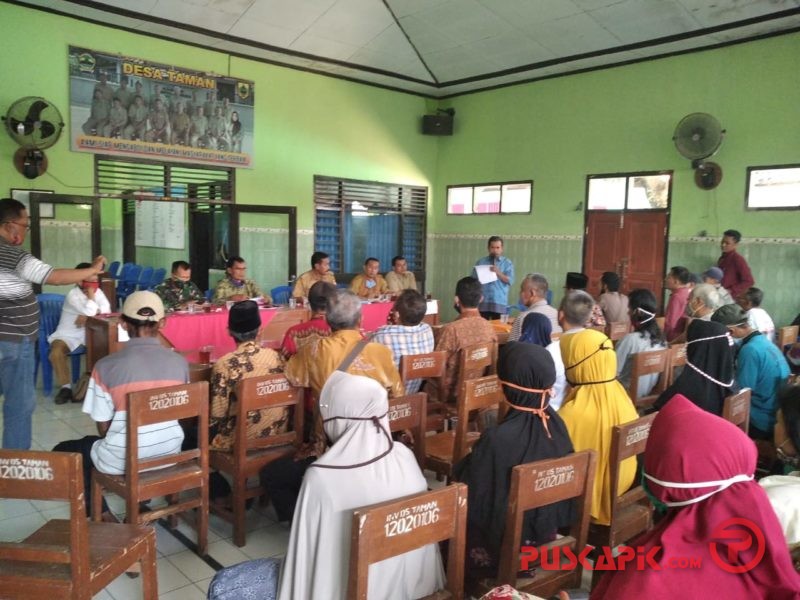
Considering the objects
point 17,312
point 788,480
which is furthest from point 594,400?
point 17,312

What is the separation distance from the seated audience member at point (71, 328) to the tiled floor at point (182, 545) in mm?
2261

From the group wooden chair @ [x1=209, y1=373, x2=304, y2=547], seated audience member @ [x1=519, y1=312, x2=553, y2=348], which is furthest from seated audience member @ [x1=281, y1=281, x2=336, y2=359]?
seated audience member @ [x1=519, y1=312, x2=553, y2=348]

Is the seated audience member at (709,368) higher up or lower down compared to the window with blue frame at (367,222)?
lower down

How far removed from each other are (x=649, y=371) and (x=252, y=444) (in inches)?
96.1

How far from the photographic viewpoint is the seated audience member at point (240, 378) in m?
3.02

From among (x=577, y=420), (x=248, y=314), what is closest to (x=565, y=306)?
(x=577, y=420)

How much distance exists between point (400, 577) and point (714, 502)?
37.2 inches

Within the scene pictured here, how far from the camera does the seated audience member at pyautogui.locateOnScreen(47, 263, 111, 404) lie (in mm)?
5391

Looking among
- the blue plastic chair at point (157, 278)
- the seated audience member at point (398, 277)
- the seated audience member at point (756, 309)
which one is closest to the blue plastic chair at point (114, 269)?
the blue plastic chair at point (157, 278)

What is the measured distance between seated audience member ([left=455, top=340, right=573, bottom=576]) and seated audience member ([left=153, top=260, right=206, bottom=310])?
4662 millimetres

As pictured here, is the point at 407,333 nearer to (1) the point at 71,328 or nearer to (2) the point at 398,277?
(1) the point at 71,328

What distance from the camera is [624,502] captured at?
235cm

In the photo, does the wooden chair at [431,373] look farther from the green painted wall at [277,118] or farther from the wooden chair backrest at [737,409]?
the green painted wall at [277,118]

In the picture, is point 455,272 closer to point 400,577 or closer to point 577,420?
point 577,420
